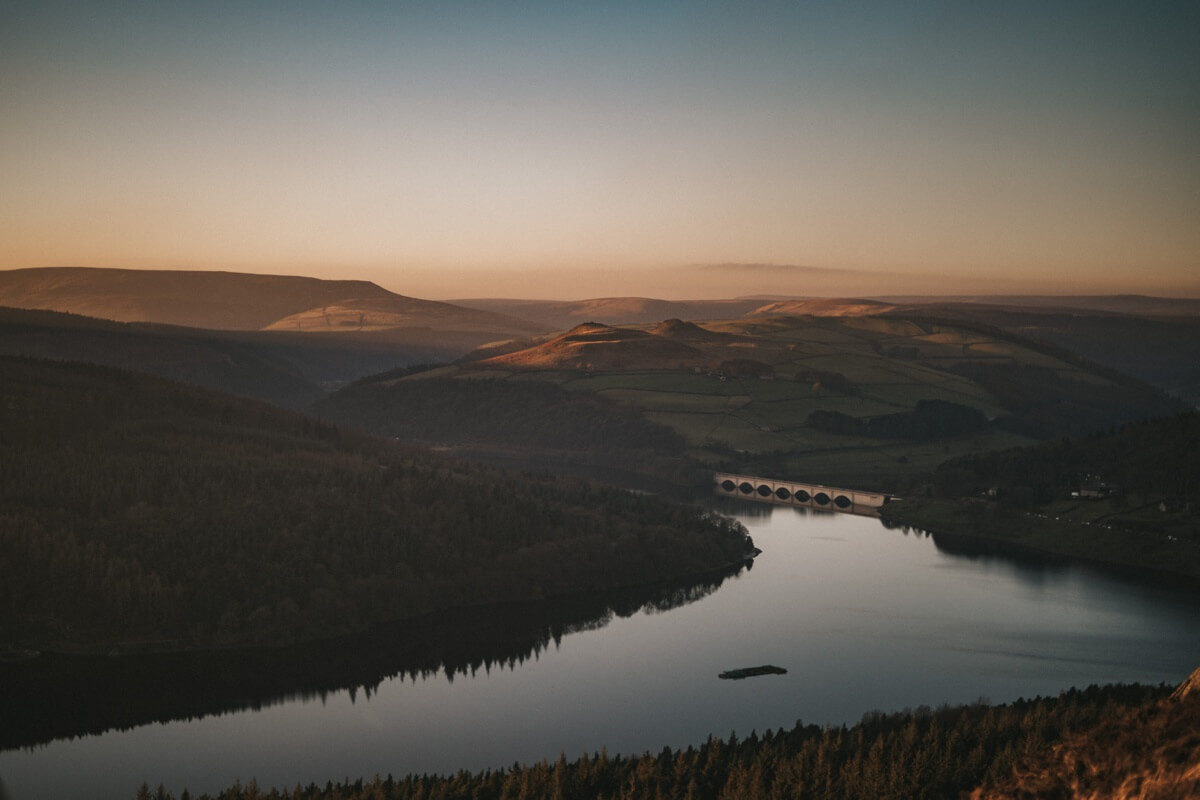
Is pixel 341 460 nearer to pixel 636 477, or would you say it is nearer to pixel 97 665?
pixel 97 665

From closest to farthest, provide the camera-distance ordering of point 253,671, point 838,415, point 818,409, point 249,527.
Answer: point 253,671 → point 249,527 → point 838,415 → point 818,409

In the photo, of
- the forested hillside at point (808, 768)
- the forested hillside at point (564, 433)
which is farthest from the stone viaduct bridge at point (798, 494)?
the forested hillside at point (808, 768)

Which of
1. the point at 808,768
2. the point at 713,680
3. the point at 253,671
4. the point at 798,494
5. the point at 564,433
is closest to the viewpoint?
the point at 808,768

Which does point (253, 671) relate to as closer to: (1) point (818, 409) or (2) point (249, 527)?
(2) point (249, 527)

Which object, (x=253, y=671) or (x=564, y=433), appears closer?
(x=253, y=671)

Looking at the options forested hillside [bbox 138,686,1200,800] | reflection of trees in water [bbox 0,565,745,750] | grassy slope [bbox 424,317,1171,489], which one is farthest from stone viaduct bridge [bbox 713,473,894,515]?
forested hillside [bbox 138,686,1200,800]

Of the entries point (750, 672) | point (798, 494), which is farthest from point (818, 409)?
point (750, 672)
